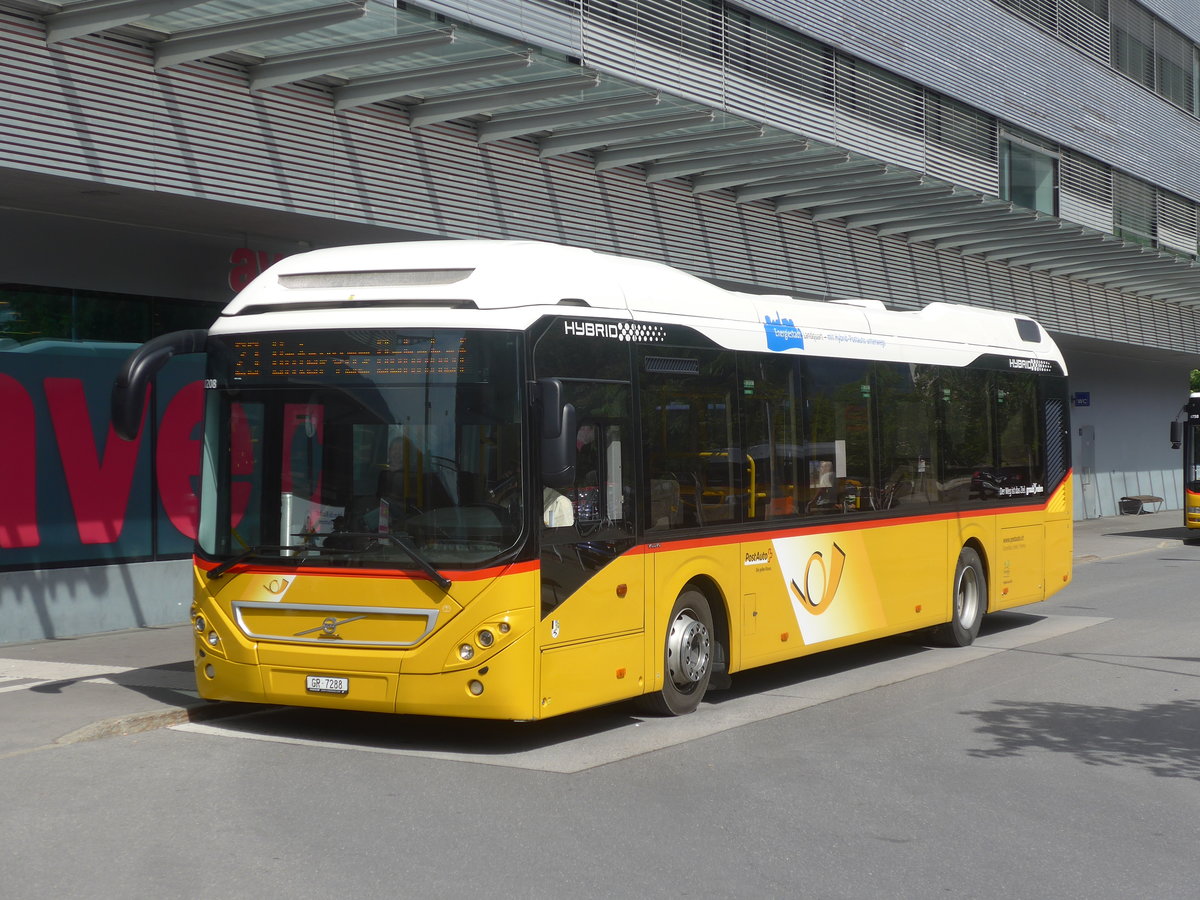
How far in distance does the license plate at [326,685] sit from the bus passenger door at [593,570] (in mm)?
1155

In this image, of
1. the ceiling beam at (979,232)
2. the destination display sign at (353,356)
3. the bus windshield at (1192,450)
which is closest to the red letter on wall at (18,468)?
the destination display sign at (353,356)

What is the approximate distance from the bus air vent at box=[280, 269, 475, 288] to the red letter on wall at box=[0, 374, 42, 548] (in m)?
5.86

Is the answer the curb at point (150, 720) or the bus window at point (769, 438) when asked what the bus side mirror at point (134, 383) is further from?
the bus window at point (769, 438)

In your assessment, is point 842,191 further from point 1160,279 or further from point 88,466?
point 1160,279

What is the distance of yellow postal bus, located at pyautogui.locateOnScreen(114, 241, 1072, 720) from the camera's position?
27.4 feet

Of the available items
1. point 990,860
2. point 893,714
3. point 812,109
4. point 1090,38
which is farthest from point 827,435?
point 1090,38

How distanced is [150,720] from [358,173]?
6844mm

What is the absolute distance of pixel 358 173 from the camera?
14.5m

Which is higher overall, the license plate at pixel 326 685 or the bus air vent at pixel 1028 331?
the bus air vent at pixel 1028 331

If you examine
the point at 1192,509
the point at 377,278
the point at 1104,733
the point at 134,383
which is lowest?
the point at 1104,733

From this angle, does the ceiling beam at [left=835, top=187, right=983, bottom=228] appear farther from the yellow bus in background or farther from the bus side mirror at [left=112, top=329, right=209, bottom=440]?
the bus side mirror at [left=112, top=329, right=209, bottom=440]

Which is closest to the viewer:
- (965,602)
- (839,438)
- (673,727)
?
(673,727)

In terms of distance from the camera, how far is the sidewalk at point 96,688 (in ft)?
29.9

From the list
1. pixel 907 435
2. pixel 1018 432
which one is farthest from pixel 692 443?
pixel 1018 432
